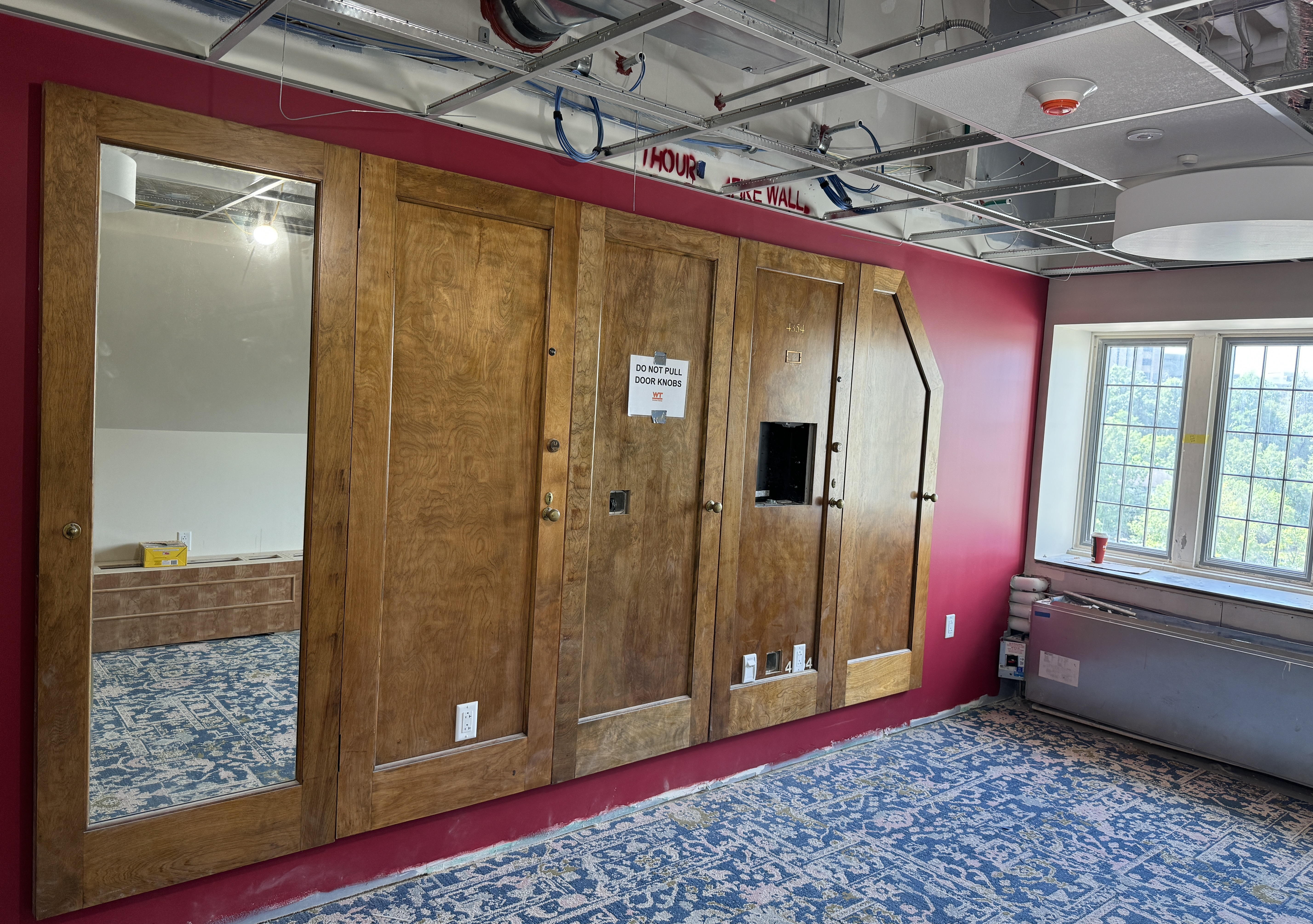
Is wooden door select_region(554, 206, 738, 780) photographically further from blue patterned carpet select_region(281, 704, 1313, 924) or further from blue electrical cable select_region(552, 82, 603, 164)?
blue patterned carpet select_region(281, 704, 1313, 924)

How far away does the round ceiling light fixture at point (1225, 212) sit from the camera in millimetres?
2857

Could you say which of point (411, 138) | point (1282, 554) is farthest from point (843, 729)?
point (411, 138)

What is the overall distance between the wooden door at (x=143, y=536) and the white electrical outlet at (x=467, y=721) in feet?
1.50

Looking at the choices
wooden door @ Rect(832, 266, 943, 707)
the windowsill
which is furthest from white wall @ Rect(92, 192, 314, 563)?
the windowsill

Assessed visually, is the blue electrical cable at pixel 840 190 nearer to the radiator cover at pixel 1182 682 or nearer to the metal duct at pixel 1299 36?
the metal duct at pixel 1299 36

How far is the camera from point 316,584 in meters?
2.91

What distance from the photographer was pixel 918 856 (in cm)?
367

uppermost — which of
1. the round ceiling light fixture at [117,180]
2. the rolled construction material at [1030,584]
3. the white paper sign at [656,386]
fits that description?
the round ceiling light fixture at [117,180]

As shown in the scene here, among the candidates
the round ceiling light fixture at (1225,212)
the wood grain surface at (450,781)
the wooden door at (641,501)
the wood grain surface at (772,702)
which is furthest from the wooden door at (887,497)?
the wood grain surface at (450,781)

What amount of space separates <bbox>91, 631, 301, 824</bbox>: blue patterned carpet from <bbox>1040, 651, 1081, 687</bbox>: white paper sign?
14.6 feet

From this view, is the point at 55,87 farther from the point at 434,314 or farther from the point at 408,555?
the point at 408,555

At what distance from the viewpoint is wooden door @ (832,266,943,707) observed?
461cm

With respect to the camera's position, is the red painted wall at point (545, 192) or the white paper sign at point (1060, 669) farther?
the white paper sign at point (1060, 669)

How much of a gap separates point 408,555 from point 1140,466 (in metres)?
4.91
